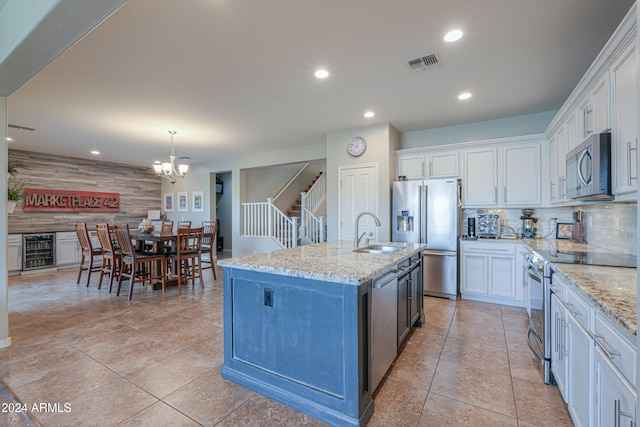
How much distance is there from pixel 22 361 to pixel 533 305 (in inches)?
169

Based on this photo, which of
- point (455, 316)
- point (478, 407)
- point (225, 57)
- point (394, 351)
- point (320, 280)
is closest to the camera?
point (320, 280)

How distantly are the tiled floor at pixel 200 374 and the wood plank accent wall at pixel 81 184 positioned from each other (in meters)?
3.70

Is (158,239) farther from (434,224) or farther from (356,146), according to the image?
(434,224)

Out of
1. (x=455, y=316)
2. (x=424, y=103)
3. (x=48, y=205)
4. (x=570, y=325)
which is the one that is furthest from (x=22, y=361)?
(x=48, y=205)

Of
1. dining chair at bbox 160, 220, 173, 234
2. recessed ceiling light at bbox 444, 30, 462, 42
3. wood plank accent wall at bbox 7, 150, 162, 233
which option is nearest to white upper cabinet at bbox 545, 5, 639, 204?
recessed ceiling light at bbox 444, 30, 462, 42

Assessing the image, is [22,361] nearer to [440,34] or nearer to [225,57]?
[225,57]

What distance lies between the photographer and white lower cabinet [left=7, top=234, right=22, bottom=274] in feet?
18.2

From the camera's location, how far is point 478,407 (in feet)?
5.95

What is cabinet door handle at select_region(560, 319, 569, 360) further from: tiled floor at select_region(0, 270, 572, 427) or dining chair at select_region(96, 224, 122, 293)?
dining chair at select_region(96, 224, 122, 293)

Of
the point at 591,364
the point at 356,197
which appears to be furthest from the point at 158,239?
the point at 591,364

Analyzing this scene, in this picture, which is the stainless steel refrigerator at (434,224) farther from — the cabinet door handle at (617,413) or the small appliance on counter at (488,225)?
the cabinet door handle at (617,413)

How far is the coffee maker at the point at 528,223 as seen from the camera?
400cm

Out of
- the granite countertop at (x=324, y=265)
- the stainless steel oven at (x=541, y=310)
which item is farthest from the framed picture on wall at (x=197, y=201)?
the stainless steel oven at (x=541, y=310)

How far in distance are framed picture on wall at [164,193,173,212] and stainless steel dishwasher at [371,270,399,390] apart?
26.3ft
